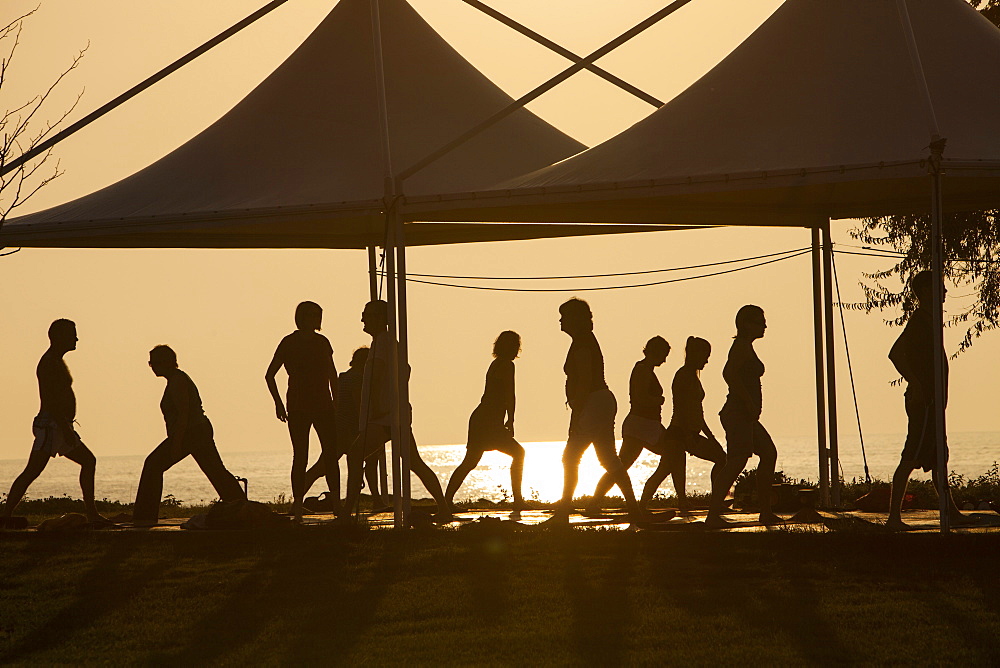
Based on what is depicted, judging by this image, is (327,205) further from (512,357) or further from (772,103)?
(772,103)

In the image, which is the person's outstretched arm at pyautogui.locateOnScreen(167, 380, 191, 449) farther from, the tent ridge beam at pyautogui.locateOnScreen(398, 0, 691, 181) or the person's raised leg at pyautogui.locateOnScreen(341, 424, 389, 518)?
the tent ridge beam at pyautogui.locateOnScreen(398, 0, 691, 181)

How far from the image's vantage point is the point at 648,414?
11.7 meters

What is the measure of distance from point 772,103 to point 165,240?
567 cm

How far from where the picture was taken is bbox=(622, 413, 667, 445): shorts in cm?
1167

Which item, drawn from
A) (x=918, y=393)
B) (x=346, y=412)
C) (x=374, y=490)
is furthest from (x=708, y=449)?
(x=374, y=490)

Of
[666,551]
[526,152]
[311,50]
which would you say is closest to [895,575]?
[666,551]

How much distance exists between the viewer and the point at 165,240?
13.1 metres

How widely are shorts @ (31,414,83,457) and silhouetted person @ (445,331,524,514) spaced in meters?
3.05

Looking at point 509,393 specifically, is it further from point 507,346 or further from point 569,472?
point 569,472

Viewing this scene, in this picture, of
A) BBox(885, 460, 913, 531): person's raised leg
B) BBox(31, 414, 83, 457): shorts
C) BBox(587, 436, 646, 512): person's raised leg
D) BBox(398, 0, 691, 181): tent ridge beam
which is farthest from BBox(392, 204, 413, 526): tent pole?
BBox(885, 460, 913, 531): person's raised leg

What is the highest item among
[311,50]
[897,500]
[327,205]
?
[311,50]

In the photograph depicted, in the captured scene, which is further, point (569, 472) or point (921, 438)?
point (569, 472)

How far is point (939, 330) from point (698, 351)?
2.44 meters

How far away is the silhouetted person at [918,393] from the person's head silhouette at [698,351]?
168 centimetres
